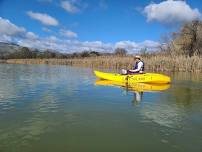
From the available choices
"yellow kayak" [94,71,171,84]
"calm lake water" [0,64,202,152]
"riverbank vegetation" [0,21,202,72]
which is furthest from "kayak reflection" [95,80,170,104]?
"riverbank vegetation" [0,21,202,72]

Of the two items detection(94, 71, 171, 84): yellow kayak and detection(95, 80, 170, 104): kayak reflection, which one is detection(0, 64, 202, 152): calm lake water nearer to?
detection(95, 80, 170, 104): kayak reflection

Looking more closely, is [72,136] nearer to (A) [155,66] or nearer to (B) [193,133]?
(B) [193,133]

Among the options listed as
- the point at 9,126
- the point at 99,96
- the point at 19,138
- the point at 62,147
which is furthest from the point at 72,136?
the point at 99,96

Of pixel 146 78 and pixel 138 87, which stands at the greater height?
pixel 146 78

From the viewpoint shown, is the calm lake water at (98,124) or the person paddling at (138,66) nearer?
the calm lake water at (98,124)

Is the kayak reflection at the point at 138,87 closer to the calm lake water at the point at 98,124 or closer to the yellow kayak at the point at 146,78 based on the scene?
the yellow kayak at the point at 146,78

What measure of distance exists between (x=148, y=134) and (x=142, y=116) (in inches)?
62.9

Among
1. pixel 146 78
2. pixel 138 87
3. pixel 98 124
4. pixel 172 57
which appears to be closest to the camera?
pixel 98 124

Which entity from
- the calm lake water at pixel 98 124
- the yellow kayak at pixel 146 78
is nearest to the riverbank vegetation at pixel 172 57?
the yellow kayak at pixel 146 78

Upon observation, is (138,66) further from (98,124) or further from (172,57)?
(172,57)

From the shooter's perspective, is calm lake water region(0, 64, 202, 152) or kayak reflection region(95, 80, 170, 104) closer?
calm lake water region(0, 64, 202, 152)

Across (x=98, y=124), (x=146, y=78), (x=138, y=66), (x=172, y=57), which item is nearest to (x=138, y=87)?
(x=146, y=78)

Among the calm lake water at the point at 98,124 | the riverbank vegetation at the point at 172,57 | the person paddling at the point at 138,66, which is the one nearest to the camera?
the calm lake water at the point at 98,124

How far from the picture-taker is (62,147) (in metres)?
5.35
